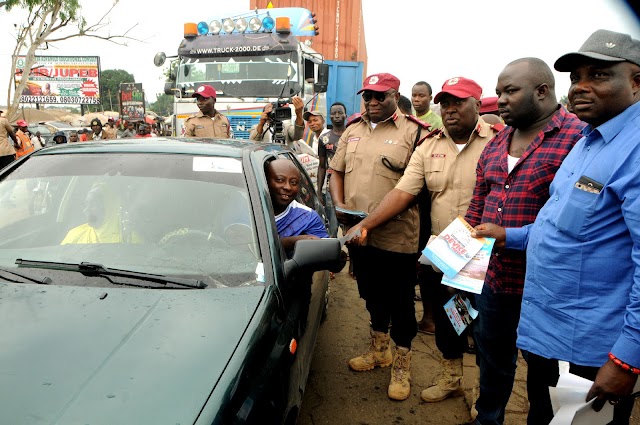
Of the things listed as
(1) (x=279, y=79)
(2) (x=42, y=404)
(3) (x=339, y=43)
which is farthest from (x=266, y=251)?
(3) (x=339, y=43)

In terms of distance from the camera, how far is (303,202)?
9.90ft

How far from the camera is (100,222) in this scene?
210 centimetres

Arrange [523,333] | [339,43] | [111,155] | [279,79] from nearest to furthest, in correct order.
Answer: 1. [523,333]
2. [111,155]
3. [279,79]
4. [339,43]

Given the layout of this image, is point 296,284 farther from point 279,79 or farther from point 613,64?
point 279,79

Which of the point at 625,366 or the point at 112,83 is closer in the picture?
the point at 625,366

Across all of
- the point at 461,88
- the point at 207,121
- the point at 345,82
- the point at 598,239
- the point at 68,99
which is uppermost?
the point at 345,82

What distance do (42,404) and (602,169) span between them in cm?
181

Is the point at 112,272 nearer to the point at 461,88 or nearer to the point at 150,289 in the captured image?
the point at 150,289

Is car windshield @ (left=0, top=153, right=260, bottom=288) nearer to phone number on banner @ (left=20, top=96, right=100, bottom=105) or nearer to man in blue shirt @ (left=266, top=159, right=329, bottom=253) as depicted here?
man in blue shirt @ (left=266, top=159, right=329, bottom=253)

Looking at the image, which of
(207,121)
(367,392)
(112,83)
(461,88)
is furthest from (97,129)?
(112,83)

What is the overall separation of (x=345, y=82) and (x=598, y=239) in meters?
10.0

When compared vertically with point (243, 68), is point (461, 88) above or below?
below

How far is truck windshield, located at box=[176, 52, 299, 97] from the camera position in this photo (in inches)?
308

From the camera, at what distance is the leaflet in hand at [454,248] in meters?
2.04
